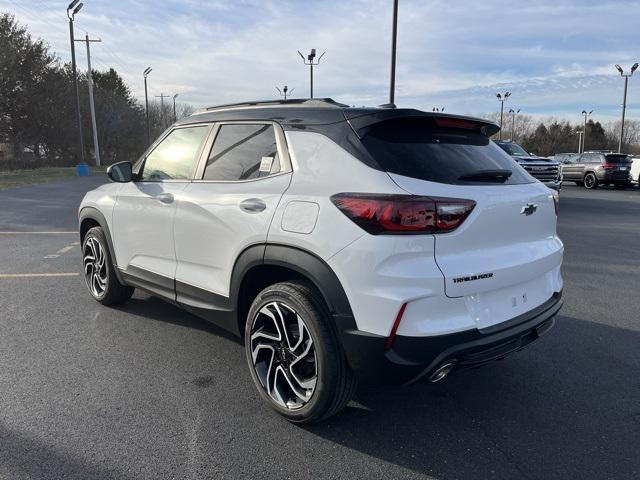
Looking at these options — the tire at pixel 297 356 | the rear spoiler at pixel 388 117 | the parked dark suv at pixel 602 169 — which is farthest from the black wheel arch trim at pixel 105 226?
the parked dark suv at pixel 602 169

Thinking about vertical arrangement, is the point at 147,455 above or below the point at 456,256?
below

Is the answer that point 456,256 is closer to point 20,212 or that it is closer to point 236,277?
point 236,277

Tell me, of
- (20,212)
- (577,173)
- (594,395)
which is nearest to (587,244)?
(594,395)

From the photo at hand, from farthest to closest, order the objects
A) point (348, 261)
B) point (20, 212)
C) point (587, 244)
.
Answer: point (20, 212) → point (587, 244) → point (348, 261)

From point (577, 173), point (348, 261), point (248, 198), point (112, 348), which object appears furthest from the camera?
point (577, 173)

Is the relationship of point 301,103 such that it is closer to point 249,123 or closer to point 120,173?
point 249,123

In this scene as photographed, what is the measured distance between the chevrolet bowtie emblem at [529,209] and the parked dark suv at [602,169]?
76.1 feet

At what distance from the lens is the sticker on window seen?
118 inches

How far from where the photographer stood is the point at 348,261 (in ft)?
8.00

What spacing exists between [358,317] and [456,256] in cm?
57

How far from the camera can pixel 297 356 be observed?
282cm

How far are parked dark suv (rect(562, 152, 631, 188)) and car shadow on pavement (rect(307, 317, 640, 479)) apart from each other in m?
22.2

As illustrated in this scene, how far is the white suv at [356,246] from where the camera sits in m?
2.38

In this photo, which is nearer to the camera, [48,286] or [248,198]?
[248,198]
